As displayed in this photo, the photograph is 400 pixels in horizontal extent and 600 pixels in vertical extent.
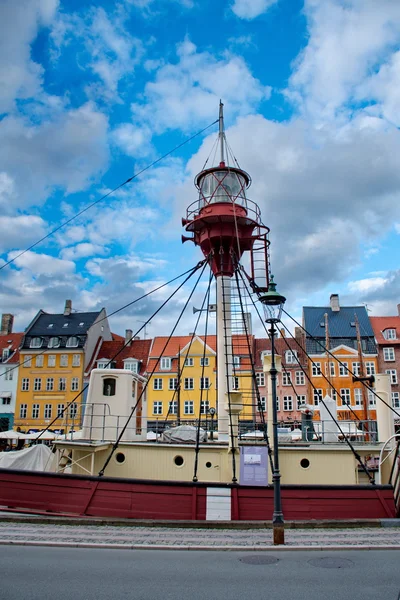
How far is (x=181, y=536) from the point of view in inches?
463

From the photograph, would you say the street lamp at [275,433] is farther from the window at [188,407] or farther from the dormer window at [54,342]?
the dormer window at [54,342]

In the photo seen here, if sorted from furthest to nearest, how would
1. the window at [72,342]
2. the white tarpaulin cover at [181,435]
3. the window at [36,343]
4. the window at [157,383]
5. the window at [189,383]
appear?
the window at [36,343] < the window at [72,342] < the window at [157,383] < the window at [189,383] < the white tarpaulin cover at [181,435]

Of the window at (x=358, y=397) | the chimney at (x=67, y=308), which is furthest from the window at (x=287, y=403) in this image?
the chimney at (x=67, y=308)

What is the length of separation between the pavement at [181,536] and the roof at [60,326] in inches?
1516

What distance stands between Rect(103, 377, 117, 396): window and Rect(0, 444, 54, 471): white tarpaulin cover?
2.93 m

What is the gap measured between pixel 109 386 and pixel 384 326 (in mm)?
38857

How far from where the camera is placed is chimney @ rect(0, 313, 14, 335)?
189 feet

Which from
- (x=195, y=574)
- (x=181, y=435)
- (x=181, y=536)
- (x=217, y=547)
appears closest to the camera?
(x=195, y=574)

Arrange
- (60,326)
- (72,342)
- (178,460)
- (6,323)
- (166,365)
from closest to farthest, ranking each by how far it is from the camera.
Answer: (178,460) < (166,365) < (72,342) < (60,326) < (6,323)

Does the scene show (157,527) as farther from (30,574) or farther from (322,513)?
(30,574)

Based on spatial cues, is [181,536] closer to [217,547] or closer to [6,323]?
[217,547]

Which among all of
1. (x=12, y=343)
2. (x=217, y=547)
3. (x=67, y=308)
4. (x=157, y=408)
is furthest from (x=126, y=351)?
(x=217, y=547)

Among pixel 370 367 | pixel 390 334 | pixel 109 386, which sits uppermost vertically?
pixel 390 334

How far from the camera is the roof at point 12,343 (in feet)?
172
